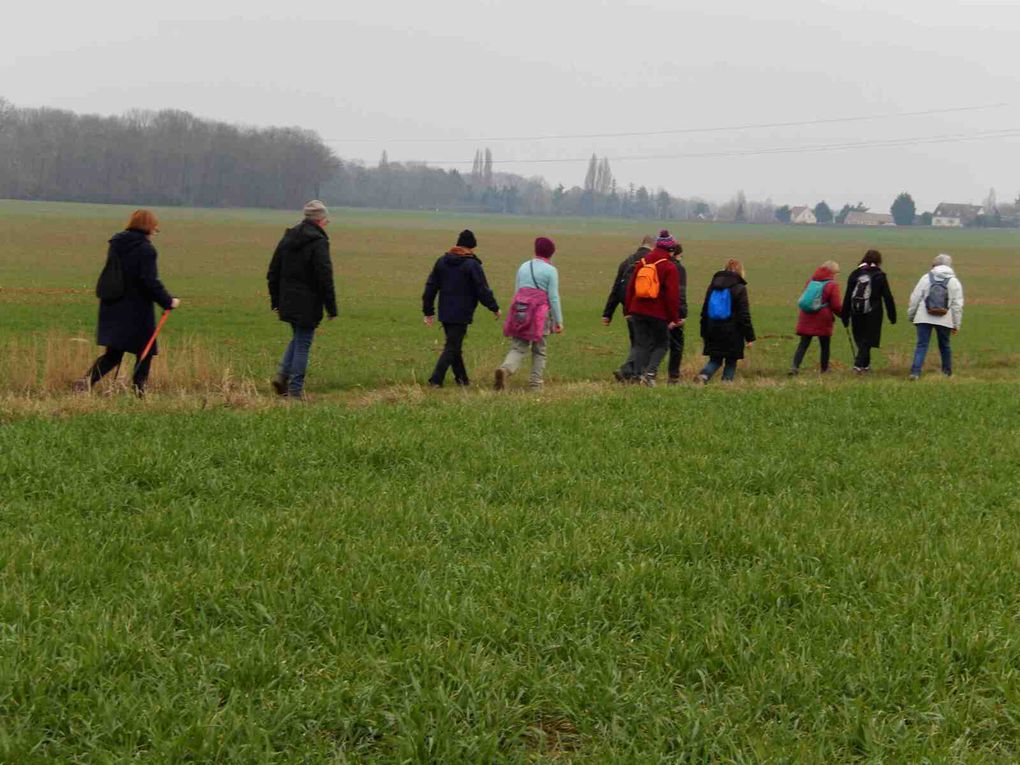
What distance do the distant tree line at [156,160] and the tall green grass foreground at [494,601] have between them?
119655 mm

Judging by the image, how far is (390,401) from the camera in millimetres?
10648

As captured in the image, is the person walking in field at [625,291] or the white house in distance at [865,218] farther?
the white house in distance at [865,218]

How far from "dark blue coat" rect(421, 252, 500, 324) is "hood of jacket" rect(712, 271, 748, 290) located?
311 cm

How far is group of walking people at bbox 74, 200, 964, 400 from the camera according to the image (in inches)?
390

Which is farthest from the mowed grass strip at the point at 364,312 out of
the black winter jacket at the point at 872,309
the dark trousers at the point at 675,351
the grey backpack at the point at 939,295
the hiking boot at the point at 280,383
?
the grey backpack at the point at 939,295

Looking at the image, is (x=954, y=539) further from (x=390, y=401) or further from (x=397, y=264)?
(x=397, y=264)

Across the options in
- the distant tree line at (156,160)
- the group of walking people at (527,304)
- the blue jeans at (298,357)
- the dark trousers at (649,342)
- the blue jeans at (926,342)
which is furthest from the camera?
the distant tree line at (156,160)

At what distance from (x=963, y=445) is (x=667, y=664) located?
5.22 m

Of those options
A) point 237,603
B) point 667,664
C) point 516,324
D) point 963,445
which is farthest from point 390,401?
point 667,664

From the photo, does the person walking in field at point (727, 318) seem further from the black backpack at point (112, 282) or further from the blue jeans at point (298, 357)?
the black backpack at point (112, 282)

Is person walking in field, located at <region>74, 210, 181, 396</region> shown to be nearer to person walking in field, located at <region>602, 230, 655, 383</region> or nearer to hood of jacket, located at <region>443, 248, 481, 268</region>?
hood of jacket, located at <region>443, 248, 481, 268</region>

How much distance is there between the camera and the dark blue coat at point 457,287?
40.0 ft

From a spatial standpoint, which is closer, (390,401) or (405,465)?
(405,465)

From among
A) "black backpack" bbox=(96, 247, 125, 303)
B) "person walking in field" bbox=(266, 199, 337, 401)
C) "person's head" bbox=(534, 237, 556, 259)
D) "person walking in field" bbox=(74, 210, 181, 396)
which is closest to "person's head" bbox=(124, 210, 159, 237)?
"person walking in field" bbox=(74, 210, 181, 396)
